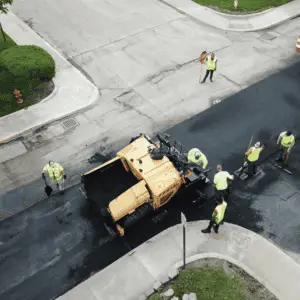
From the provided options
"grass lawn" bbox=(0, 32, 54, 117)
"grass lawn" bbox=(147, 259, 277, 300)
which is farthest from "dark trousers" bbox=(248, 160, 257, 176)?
"grass lawn" bbox=(0, 32, 54, 117)

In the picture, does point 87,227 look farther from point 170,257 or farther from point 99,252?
point 170,257

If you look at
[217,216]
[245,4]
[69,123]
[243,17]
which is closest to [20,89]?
[69,123]

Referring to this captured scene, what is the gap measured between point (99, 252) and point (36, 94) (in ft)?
30.0

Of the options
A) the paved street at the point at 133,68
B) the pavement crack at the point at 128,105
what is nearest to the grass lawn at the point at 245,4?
the paved street at the point at 133,68

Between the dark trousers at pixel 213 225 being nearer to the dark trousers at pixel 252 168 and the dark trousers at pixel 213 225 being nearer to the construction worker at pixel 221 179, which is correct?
the construction worker at pixel 221 179

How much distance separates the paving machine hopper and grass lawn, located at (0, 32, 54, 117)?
22.1 ft

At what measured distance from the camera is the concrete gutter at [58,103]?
16.2 metres

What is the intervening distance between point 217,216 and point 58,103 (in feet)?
31.0

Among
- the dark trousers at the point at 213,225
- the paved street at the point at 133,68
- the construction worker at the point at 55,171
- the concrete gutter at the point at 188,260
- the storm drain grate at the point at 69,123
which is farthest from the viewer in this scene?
the storm drain grate at the point at 69,123

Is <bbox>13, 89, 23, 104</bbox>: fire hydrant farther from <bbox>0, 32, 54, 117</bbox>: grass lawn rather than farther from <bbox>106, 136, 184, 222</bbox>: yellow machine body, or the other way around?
<bbox>106, 136, 184, 222</bbox>: yellow machine body

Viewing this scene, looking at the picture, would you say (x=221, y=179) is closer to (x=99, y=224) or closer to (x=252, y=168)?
(x=252, y=168)

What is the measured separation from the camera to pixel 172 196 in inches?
484

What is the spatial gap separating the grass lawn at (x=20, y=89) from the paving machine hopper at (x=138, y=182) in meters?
6.74

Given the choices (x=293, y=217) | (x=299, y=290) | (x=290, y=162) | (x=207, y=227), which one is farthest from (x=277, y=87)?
(x=299, y=290)
